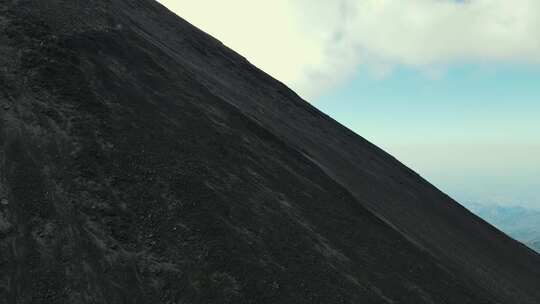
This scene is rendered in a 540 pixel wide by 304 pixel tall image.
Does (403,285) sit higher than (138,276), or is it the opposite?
(403,285)

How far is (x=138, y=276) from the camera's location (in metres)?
15.4

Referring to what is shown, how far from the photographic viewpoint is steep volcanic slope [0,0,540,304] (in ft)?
50.9

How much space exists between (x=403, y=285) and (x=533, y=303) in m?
14.7

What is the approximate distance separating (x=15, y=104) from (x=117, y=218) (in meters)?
6.81

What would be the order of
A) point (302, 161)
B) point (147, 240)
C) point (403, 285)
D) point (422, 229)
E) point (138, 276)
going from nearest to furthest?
point (138, 276), point (147, 240), point (403, 285), point (302, 161), point (422, 229)

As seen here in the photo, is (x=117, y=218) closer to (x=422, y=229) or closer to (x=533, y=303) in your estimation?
(x=422, y=229)

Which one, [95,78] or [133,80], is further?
[133,80]

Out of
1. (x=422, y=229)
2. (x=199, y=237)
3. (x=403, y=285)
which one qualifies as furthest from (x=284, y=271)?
(x=422, y=229)

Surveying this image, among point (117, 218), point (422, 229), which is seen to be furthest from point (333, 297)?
point (422, 229)

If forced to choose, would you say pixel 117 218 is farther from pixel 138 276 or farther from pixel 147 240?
pixel 138 276

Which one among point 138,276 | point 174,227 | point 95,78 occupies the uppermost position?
point 95,78

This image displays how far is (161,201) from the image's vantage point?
1839cm

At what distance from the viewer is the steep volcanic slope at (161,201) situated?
15.5 m

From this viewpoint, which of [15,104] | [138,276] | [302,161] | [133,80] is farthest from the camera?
[302,161]
